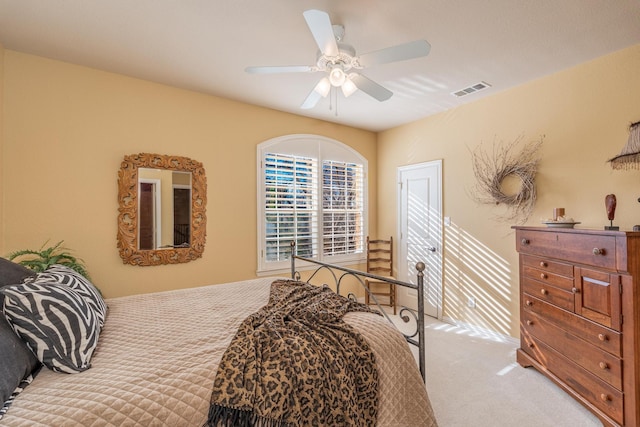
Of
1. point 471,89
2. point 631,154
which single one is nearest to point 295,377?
point 631,154

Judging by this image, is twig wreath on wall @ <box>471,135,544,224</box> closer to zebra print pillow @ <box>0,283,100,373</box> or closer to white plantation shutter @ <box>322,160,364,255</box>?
white plantation shutter @ <box>322,160,364,255</box>

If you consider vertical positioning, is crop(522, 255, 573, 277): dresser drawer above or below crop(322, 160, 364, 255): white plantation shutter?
below

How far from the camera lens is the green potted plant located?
234 cm

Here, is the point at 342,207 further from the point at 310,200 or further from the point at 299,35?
the point at 299,35

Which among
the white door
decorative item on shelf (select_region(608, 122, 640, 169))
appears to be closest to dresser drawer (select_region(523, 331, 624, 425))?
the white door

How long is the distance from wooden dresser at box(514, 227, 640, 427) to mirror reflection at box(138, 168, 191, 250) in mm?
3398

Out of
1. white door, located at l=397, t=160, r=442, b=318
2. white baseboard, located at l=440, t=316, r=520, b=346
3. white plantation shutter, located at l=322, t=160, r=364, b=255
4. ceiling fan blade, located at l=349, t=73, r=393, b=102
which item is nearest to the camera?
ceiling fan blade, located at l=349, t=73, r=393, b=102

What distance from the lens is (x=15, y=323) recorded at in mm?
1180

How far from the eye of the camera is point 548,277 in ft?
7.90

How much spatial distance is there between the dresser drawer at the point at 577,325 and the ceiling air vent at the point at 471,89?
7.16 ft

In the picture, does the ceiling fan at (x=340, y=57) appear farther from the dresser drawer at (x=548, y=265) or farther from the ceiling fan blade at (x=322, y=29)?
the dresser drawer at (x=548, y=265)

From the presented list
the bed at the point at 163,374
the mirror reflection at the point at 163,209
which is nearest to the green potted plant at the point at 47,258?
the mirror reflection at the point at 163,209

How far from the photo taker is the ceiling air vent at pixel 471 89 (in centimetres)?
316

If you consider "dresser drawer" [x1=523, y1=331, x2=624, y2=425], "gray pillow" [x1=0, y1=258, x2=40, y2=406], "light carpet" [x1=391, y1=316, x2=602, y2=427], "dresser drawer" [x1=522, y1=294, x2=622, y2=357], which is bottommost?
"light carpet" [x1=391, y1=316, x2=602, y2=427]
